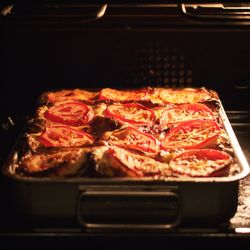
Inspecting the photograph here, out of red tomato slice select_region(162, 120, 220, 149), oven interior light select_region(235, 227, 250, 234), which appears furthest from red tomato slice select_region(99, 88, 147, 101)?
oven interior light select_region(235, 227, 250, 234)

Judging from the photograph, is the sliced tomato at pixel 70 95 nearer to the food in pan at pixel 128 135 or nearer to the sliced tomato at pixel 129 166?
the food in pan at pixel 128 135

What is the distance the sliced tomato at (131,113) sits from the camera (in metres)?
2.13

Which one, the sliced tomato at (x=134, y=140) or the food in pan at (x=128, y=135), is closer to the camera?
the food in pan at (x=128, y=135)

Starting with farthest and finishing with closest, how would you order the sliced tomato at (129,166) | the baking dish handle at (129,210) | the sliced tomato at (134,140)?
1. the sliced tomato at (134,140)
2. the sliced tomato at (129,166)
3. the baking dish handle at (129,210)

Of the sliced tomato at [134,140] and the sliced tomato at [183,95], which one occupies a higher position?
the sliced tomato at [183,95]

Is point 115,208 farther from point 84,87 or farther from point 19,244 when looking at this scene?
point 84,87

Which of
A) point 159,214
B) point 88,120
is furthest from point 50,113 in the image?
point 159,214

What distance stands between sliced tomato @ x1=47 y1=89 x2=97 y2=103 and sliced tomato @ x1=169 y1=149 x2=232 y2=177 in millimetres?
700

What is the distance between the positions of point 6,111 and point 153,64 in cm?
Result: 78

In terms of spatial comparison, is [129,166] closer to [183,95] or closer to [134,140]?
[134,140]

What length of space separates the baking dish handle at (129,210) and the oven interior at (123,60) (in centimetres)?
68

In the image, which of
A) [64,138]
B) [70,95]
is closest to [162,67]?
[70,95]

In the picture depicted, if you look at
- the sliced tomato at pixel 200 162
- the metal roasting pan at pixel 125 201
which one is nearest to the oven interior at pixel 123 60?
the sliced tomato at pixel 200 162

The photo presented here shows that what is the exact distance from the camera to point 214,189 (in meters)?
1.64
